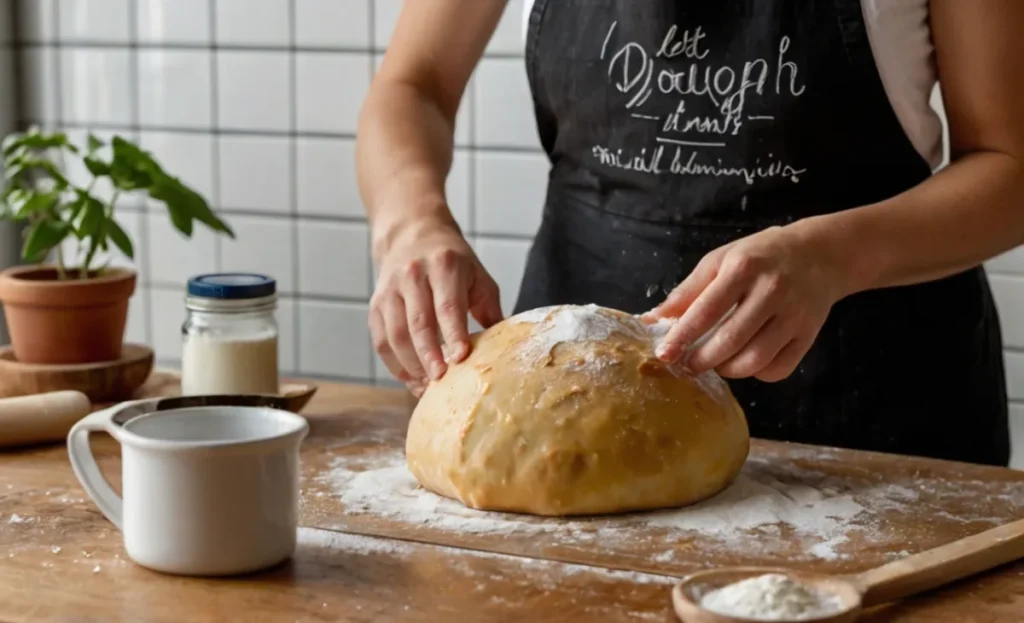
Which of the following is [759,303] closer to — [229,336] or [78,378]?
[229,336]

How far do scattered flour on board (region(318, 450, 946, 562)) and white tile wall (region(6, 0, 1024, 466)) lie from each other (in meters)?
0.96

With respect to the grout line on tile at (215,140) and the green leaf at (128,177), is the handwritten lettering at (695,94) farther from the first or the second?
the grout line on tile at (215,140)

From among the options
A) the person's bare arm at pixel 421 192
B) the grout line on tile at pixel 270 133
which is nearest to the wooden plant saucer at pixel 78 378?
the person's bare arm at pixel 421 192

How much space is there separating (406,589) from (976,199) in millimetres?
686

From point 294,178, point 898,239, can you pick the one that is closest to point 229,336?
point 898,239

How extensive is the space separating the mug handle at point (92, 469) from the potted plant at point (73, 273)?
49cm

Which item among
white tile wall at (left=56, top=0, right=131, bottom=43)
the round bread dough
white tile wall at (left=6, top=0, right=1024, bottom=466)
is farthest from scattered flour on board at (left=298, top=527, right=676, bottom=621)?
white tile wall at (left=56, top=0, right=131, bottom=43)

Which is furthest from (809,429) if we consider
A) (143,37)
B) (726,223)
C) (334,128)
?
(143,37)

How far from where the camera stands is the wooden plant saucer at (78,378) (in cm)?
151

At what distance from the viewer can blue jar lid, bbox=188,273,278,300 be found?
57.2 inches

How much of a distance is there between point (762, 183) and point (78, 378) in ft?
2.57

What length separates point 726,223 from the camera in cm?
145

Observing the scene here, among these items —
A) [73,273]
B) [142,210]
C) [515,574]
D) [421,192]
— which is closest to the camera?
[515,574]

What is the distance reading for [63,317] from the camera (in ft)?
4.99
